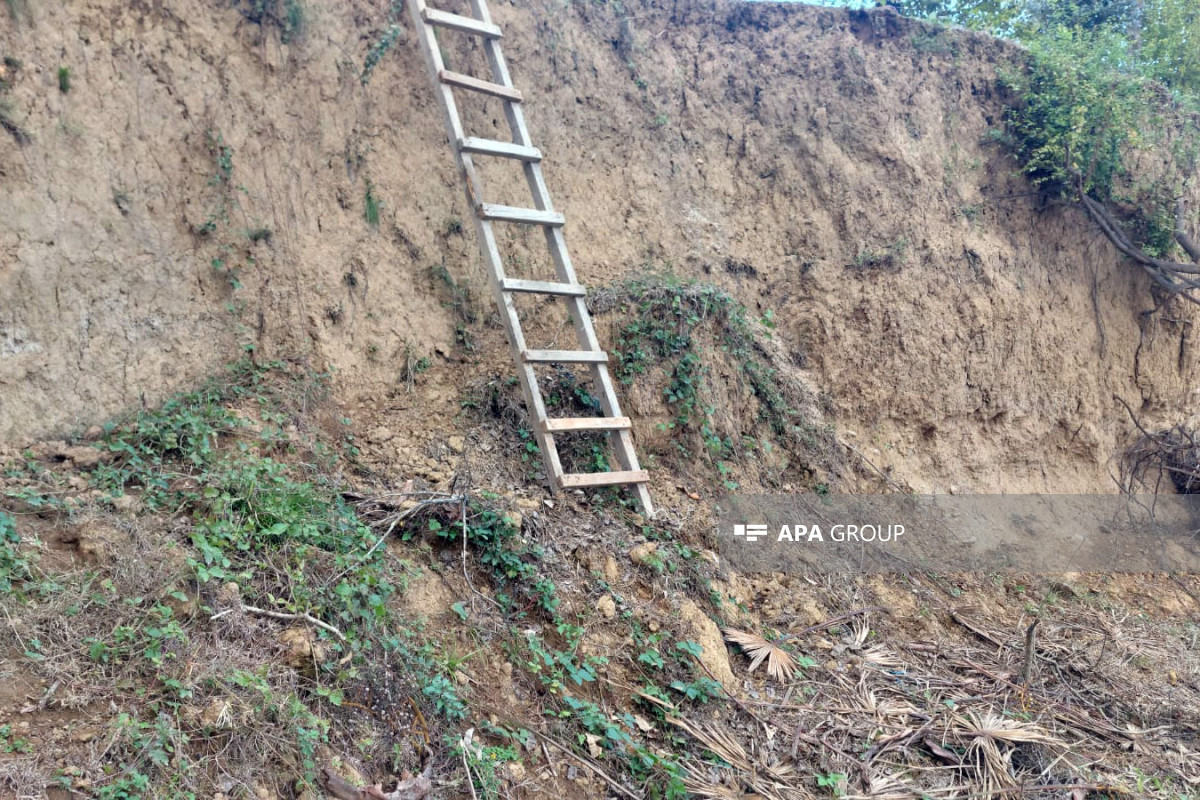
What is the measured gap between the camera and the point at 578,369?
6.18m

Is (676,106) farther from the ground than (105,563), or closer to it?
farther from the ground

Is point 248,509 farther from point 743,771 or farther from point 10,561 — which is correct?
point 743,771

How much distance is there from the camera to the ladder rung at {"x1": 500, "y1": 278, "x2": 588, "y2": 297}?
5.56 metres

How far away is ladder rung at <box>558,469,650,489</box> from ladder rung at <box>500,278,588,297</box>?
1.13 metres

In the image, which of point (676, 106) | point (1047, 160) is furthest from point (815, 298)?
point (1047, 160)

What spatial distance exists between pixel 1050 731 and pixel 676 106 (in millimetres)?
5514

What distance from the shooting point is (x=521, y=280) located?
224 inches

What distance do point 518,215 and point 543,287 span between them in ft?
1.60

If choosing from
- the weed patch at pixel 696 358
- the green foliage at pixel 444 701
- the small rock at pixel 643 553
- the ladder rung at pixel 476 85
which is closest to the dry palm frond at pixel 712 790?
the green foliage at pixel 444 701

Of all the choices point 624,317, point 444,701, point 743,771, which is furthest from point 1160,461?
point 444,701

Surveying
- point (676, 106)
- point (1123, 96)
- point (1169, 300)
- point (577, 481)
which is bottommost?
point (1169, 300)

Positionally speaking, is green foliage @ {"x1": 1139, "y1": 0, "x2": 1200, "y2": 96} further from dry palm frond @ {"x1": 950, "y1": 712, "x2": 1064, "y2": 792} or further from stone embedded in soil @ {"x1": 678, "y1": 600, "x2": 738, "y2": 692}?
stone embedded in soil @ {"x1": 678, "y1": 600, "x2": 738, "y2": 692}

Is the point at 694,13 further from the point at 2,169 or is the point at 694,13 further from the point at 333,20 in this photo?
the point at 2,169

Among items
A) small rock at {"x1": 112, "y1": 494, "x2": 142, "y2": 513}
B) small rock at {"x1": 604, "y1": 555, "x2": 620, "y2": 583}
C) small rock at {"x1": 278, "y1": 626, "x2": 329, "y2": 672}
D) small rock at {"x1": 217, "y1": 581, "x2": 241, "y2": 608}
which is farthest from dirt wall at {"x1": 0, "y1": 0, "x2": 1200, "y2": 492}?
small rock at {"x1": 278, "y1": 626, "x2": 329, "y2": 672}
